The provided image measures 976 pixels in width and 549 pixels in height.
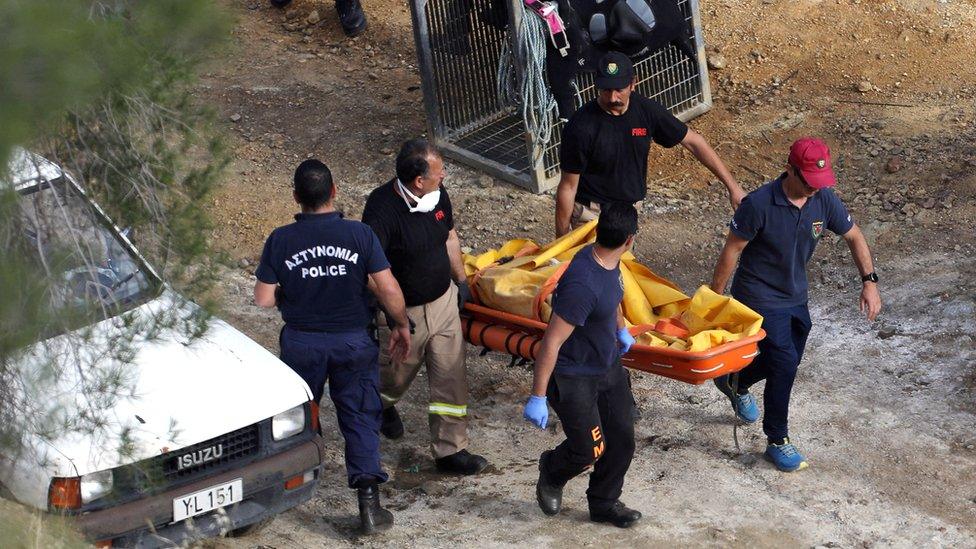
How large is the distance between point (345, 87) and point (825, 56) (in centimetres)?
446

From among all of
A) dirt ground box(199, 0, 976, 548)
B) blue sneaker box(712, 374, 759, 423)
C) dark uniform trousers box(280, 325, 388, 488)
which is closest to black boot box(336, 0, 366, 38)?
dirt ground box(199, 0, 976, 548)

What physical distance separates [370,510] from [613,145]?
2.47 metres

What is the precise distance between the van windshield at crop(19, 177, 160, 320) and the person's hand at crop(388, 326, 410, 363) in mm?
2048

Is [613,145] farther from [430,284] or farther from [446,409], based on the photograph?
[446,409]

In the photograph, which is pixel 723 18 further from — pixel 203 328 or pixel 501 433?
pixel 203 328

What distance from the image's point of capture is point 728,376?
6.89 meters

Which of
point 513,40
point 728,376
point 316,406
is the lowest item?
point 728,376

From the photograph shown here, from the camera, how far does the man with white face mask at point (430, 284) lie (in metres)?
6.29

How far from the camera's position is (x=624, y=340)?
19.3ft

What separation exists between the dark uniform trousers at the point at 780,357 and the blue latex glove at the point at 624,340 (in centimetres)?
84

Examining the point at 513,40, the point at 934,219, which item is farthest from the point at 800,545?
the point at 513,40

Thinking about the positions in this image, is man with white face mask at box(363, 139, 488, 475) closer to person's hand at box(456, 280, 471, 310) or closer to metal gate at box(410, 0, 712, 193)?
person's hand at box(456, 280, 471, 310)

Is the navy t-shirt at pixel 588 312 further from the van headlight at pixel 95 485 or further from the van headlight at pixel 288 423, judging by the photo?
the van headlight at pixel 95 485

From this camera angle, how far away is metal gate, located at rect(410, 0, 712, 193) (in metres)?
10.0
